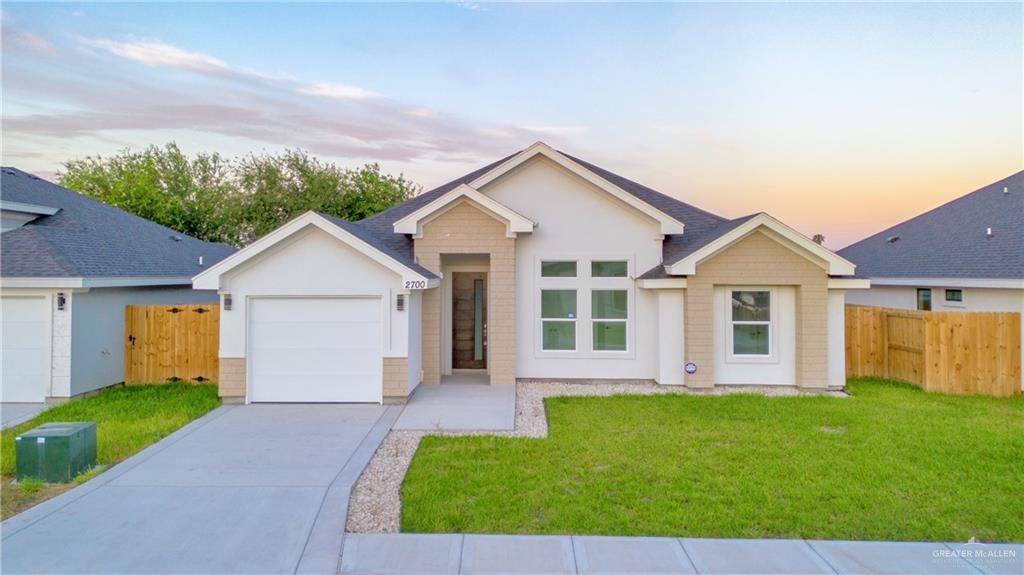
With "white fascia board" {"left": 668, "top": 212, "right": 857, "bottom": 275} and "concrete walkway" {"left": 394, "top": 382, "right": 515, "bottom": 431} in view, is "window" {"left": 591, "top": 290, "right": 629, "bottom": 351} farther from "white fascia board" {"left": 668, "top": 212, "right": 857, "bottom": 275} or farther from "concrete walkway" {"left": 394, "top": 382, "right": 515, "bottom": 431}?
"concrete walkway" {"left": 394, "top": 382, "right": 515, "bottom": 431}

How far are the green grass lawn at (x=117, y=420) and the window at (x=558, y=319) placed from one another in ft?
24.0

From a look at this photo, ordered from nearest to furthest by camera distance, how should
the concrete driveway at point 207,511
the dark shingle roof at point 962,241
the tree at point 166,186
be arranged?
1. the concrete driveway at point 207,511
2. the dark shingle roof at point 962,241
3. the tree at point 166,186

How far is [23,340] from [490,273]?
9793mm

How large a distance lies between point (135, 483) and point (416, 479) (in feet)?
11.0

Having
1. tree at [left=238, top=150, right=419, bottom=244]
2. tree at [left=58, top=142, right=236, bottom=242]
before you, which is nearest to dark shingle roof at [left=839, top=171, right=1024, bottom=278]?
tree at [left=238, top=150, right=419, bottom=244]

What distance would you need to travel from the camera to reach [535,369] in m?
12.7

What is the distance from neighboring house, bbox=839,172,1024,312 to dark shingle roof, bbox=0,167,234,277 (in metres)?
20.8

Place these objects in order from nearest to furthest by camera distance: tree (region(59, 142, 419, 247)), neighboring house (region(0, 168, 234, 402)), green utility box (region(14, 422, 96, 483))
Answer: green utility box (region(14, 422, 96, 483)), neighboring house (region(0, 168, 234, 402)), tree (region(59, 142, 419, 247))

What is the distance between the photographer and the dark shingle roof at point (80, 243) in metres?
10.8

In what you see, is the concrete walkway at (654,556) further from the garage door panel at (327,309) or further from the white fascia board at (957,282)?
the white fascia board at (957,282)

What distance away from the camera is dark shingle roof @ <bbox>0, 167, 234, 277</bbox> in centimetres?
1077

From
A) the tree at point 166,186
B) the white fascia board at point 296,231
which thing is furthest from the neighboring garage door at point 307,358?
the tree at point 166,186

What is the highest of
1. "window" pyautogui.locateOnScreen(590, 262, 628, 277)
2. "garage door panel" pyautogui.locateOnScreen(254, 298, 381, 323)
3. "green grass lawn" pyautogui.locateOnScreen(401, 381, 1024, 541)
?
"window" pyautogui.locateOnScreen(590, 262, 628, 277)

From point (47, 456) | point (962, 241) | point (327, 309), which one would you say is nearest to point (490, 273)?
point (327, 309)
